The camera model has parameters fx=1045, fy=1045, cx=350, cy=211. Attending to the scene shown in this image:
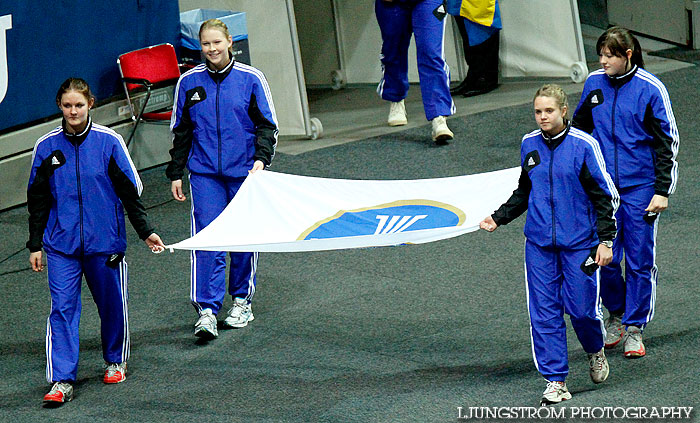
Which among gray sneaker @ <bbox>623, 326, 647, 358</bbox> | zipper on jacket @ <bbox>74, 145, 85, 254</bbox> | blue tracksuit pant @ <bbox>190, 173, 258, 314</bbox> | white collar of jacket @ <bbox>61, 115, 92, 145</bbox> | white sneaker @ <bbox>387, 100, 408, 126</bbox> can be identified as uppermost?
white collar of jacket @ <bbox>61, 115, 92, 145</bbox>

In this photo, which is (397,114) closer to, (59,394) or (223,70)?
(223,70)

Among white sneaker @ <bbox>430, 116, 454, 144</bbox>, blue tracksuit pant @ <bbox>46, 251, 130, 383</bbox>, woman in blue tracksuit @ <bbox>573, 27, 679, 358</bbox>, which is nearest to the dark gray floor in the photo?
blue tracksuit pant @ <bbox>46, 251, 130, 383</bbox>

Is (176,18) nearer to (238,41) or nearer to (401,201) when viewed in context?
(238,41)

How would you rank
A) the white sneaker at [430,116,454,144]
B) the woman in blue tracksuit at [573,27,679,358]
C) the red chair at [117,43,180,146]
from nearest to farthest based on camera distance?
the woman in blue tracksuit at [573,27,679,358] < the red chair at [117,43,180,146] < the white sneaker at [430,116,454,144]

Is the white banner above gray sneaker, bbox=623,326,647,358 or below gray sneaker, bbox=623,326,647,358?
above

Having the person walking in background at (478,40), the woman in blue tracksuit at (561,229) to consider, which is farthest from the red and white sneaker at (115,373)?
the person walking in background at (478,40)

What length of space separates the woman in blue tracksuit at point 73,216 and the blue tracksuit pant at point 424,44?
3.81m

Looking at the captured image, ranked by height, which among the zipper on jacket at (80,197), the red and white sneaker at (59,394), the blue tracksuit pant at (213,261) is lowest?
the red and white sneaker at (59,394)

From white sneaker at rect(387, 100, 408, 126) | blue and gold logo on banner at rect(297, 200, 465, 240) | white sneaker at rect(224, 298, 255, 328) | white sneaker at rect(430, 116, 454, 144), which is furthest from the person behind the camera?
white sneaker at rect(387, 100, 408, 126)

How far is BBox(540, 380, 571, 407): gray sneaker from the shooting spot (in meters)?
4.13

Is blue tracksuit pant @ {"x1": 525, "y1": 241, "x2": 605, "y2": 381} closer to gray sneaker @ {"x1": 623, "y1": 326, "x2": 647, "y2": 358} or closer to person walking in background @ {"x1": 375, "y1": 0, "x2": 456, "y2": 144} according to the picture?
gray sneaker @ {"x1": 623, "y1": 326, "x2": 647, "y2": 358}

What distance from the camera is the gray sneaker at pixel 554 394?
13.6 feet

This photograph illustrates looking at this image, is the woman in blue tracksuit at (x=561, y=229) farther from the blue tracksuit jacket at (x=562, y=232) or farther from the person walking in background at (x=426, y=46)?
the person walking in background at (x=426, y=46)

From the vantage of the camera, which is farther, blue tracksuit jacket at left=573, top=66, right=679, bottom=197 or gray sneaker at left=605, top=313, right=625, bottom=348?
gray sneaker at left=605, top=313, right=625, bottom=348
